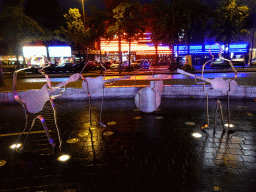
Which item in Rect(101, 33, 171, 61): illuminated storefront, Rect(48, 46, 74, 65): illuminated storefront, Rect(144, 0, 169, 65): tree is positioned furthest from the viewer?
Rect(48, 46, 74, 65): illuminated storefront

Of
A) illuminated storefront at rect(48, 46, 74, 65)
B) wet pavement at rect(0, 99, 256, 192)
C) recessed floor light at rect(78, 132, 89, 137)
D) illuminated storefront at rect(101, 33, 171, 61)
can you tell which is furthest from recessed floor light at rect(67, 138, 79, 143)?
illuminated storefront at rect(48, 46, 74, 65)

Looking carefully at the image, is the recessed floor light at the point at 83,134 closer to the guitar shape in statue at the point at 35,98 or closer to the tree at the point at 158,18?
the guitar shape in statue at the point at 35,98

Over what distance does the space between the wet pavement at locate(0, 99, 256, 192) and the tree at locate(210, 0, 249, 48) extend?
26512mm

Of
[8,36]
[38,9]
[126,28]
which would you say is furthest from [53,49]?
[126,28]

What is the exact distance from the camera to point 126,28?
21.0 metres

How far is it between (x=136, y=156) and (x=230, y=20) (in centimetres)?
3134

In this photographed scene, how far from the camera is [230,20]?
28078 millimetres

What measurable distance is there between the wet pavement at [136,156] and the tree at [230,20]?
87.0ft

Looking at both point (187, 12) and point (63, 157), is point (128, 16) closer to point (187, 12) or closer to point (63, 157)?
point (187, 12)

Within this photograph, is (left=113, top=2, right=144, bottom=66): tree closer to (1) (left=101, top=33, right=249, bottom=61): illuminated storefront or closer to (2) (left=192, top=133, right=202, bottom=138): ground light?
(1) (left=101, top=33, right=249, bottom=61): illuminated storefront

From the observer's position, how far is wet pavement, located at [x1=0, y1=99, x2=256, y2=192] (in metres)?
A: 2.84

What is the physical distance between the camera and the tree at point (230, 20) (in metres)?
27.4

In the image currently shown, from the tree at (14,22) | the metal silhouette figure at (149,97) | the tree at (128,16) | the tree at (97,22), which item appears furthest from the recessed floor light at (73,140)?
the tree at (14,22)

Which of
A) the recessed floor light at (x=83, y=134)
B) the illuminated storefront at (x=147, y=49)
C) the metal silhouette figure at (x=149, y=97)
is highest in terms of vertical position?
the illuminated storefront at (x=147, y=49)
